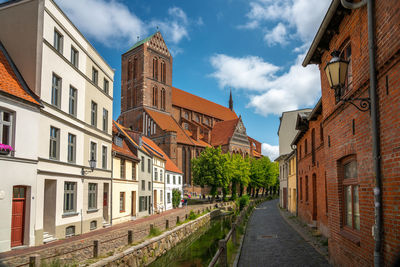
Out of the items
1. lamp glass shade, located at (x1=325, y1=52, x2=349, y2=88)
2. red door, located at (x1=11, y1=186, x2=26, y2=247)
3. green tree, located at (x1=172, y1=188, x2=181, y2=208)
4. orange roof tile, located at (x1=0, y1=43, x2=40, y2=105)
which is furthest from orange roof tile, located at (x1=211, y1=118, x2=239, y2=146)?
lamp glass shade, located at (x1=325, y1=52, x2=349, y2=88)

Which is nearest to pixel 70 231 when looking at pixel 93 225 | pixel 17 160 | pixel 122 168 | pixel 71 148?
pixel 93 225

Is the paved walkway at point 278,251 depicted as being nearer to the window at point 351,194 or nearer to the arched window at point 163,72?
the window at point 351,194

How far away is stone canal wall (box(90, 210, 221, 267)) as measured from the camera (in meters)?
10.6

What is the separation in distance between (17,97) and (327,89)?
10836mm

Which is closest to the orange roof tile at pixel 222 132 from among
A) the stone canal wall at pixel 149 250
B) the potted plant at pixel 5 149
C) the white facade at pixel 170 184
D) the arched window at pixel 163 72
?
the arched window at pixel 163 72

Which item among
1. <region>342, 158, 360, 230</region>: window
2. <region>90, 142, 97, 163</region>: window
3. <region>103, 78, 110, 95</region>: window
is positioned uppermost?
<region>103, 78, 110, 95</region>: window

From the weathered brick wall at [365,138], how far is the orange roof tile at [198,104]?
194ft

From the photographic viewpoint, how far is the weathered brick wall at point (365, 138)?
16.4 ft

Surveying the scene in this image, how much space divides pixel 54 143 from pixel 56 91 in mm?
2498

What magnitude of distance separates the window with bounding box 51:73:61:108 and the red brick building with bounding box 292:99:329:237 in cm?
1177

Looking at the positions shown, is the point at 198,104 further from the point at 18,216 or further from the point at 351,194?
the point at 351,194

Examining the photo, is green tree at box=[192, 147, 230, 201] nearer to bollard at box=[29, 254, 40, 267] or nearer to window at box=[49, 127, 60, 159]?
window at box=[49, 127, 60, 159]

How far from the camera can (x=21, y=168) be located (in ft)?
40.6

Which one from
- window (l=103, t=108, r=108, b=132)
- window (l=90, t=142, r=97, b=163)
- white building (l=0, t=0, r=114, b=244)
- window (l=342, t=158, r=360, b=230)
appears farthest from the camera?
window (l=103, t=108, r=108, b=132)
